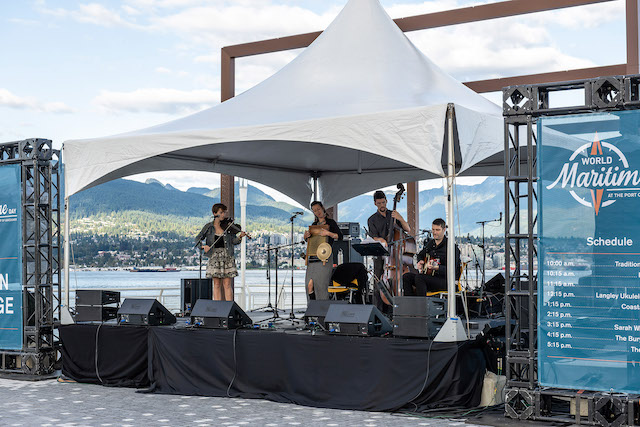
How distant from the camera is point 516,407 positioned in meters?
5.36

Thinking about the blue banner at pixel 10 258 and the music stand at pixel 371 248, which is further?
the blue banner at pixel 10 258

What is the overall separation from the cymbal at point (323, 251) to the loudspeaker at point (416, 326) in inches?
103

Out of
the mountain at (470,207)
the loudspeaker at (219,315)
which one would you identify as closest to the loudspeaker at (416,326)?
the loudspeaker at (219,315)

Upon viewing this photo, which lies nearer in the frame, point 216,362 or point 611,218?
point 611,218

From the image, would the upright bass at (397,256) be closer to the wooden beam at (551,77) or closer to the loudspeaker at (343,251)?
the loudspeaker at (343,251)

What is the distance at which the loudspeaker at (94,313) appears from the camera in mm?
7598

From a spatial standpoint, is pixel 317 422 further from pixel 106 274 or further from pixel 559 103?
pixel 106 274

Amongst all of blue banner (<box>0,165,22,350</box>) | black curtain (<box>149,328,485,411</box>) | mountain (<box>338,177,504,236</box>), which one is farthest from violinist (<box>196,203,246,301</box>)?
blue banner (<box>0,165,22,350</box>)

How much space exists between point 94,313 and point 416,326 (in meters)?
3.52

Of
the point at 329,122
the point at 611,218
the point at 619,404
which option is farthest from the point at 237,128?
the point at 619,404

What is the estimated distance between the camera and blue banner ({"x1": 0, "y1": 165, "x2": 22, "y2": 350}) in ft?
25.4

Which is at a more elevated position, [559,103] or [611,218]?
[559,103]

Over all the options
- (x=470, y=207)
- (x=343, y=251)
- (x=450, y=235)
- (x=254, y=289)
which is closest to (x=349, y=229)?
(x=343, y=251)

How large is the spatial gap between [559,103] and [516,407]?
7.24 ft
